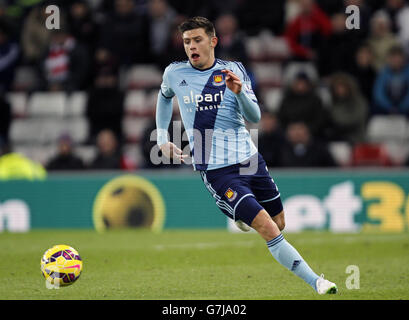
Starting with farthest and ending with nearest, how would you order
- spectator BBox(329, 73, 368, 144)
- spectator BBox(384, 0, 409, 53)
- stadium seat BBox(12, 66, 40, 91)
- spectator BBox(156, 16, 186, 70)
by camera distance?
stadium seat BBox(12, 66, 40, 91)
spectator BBox(156, 16, 186, 70)
spectator BBox(384, 0, 409, 53)
spectator BBox(329, 73, 368, 144)

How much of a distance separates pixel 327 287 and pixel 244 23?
1154 cm

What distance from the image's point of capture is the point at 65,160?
51.8ft

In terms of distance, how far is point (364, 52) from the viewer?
16.0 meters

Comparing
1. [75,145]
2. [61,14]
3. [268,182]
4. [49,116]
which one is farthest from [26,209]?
[268,182]

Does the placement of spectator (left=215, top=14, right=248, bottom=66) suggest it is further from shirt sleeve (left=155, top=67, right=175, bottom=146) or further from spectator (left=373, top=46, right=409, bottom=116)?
shirt sleeve (left=155, top=67, right=175, bottom=146)

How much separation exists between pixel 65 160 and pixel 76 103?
Result: 251 cm

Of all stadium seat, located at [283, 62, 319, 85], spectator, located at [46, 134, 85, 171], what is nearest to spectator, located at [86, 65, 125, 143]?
spectator, located at [46, 134, 85, 171]

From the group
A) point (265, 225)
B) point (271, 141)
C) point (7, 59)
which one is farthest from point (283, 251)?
point (7, 59)

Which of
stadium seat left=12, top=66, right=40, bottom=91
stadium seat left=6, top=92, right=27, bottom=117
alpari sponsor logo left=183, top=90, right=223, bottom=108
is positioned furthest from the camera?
stadium seat left=12, top=66, right=40, bottom=91

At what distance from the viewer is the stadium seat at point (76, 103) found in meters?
18.0

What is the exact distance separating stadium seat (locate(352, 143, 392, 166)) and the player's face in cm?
771

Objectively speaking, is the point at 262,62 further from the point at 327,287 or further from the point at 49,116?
the point at 327,287

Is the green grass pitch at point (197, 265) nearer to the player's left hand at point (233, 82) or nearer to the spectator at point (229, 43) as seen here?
the player's left hand at point (233, 82)

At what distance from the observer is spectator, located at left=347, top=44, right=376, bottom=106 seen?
16.0 meters
